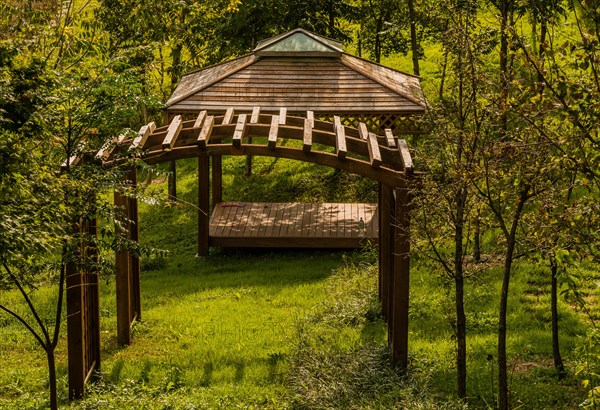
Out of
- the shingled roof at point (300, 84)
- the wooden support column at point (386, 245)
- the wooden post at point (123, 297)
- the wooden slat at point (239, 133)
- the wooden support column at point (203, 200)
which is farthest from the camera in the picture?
the wooden support column at point (203, 200)

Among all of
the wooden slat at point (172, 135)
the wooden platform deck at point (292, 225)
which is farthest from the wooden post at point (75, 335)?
the wooden platform deck at point (292, 225)

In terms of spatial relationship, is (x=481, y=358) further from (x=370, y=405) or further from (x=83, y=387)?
(x=83, y=387)

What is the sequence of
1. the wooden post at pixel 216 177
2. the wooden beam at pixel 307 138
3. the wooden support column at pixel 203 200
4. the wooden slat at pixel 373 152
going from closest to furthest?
the wooden slat at pixel 373 152 → the wooden beam at pixel 307 138 → the wooden support column at pixel 203 200 → the wooden post at pixel 216 177

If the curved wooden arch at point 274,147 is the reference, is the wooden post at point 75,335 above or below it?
below

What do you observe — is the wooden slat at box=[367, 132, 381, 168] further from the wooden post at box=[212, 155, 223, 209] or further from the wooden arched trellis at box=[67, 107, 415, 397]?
the wooden post at box=[212, 155, 223, 209]

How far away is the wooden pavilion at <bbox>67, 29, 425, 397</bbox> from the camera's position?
1144 cm

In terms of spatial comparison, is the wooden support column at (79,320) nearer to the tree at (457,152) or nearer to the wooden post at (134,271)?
the wooden post at (134,271)

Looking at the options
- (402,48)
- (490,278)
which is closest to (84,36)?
(490,278)

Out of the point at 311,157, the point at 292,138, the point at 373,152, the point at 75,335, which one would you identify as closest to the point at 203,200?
the point at 292,138

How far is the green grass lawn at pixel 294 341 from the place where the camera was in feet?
34.2

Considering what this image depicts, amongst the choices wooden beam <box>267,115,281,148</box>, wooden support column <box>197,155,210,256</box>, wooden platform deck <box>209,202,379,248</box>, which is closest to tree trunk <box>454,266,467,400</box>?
wooden beam <box>267,115,281,148</box>

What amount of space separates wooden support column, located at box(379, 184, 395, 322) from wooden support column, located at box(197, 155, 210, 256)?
5434 millimetres

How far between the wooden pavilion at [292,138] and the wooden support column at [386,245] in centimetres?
2

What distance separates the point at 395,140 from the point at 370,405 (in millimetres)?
4333
